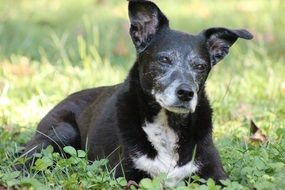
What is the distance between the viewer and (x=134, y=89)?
17.2ft

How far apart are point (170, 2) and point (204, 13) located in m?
1.33

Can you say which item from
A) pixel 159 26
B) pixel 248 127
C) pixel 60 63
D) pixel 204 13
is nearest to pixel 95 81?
pixel 60 63

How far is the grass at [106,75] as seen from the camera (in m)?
4.90

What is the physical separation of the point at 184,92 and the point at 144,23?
74cm

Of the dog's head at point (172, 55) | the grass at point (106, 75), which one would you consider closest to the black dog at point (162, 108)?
the dog's head at point (172, 55)

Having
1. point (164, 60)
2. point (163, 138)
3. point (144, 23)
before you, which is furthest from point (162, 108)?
point (144, 23)

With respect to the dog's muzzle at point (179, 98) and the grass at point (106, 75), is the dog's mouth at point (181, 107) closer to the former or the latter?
the dog's muzzle at point (179, 98)

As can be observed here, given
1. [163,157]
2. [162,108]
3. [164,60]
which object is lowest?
[163,157]

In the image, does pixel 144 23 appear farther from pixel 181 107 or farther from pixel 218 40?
pixel 181 107

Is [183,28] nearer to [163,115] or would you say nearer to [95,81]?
[95,81]

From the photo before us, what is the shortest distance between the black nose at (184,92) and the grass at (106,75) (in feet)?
1.77

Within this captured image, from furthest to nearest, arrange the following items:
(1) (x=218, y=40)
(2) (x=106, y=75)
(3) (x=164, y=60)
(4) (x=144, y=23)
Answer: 1. (2) (x=106, y=75)
2. (1) (x=218, y=40)
3. (4) (x=144, y=23)
4. (3) (x=164, y=60)

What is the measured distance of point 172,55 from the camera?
16.7 feet

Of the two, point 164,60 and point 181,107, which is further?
point 164,60
